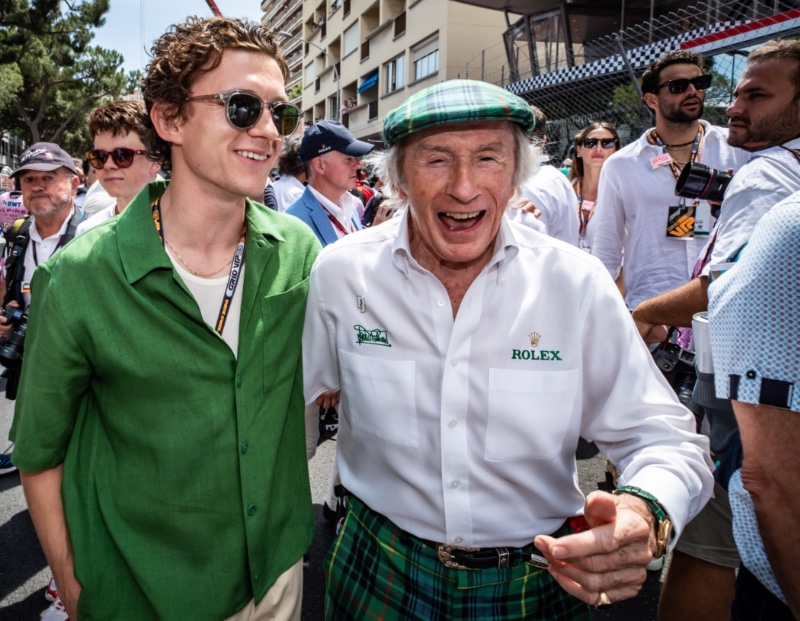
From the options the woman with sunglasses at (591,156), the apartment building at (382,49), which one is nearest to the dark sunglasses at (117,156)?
the woman with sunglasses at (591,156)

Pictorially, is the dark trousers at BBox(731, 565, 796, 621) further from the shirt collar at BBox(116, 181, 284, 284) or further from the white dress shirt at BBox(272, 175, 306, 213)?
the white dress shirt at BBox(272, 175, 306, 213)

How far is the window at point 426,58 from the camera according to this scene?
1221 inches

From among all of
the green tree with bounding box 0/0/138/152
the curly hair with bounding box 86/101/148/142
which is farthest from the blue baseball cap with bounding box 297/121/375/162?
the green tree with bounding box 0/0/138/152

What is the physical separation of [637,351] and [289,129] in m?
1.31

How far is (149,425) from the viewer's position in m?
1.53

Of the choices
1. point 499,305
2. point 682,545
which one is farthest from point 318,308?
point 682,545

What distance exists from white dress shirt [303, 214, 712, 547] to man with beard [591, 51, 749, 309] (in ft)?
7.46

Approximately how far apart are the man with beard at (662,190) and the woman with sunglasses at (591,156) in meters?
1.69

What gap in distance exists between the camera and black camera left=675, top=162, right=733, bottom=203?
2723mm

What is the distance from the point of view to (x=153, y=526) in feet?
5.22

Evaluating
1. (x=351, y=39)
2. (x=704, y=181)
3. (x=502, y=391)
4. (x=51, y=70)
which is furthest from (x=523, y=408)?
(x=351, y=39)

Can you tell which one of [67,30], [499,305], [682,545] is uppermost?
[67,30]

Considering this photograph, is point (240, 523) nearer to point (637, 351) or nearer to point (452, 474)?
point (452, 474)

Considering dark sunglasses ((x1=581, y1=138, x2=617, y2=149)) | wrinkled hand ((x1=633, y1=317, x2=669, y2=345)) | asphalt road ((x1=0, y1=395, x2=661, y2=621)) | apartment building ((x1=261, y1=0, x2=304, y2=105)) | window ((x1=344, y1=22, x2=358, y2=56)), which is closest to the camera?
wrinkled hand ((x1=633, y1=317, x2=669, y2=345))
